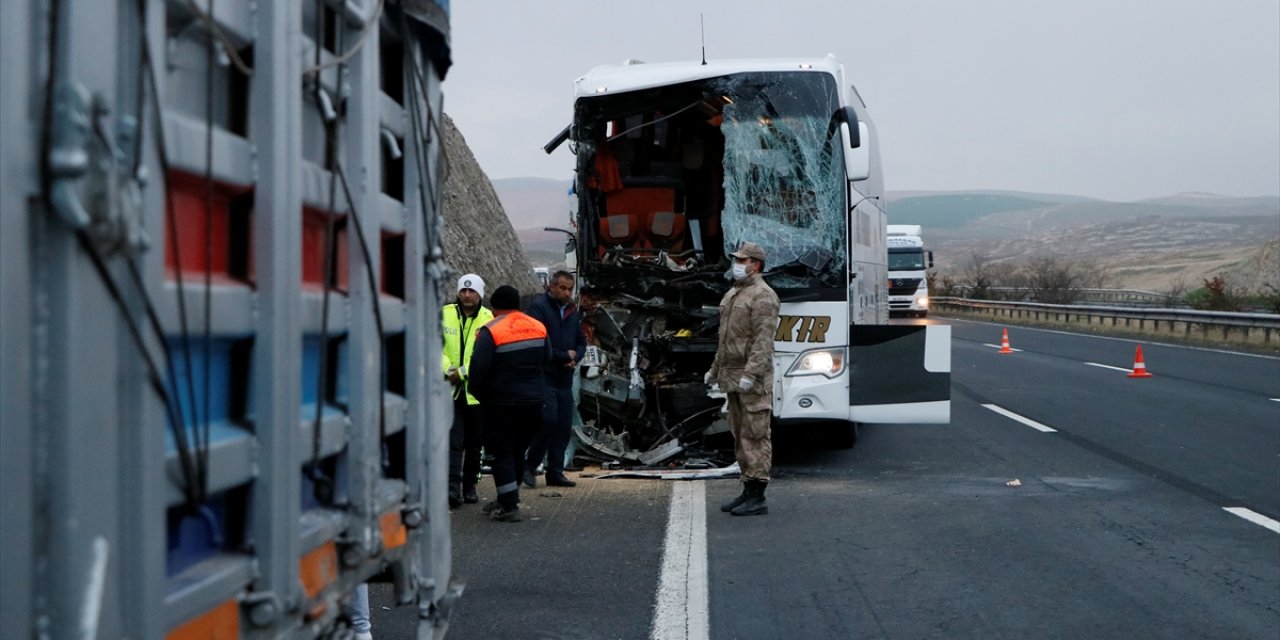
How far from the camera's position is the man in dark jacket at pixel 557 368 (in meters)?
10.4

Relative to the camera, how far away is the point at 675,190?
12.1 metres

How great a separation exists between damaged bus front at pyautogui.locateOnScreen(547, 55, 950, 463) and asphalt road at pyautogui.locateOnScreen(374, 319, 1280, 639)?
857 millimetres

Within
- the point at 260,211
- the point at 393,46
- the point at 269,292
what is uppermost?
the point at 393,46

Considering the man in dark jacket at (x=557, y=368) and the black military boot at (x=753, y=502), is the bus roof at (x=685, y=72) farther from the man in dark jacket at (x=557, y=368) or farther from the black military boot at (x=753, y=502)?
the black military boot at (x=753, y=502)

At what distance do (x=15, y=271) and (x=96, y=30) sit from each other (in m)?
0.41

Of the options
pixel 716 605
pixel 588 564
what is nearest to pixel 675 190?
pixel 588 564

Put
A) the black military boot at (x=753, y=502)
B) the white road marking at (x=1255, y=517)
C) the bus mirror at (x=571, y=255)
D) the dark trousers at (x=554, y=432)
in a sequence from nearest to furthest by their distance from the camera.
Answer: the white road marking at (x=1255, y=517) < the black military boot at (x=753, y=502) < the dark trousers at (x=554, y=432) < the bus mirror at (x=571, y=255)

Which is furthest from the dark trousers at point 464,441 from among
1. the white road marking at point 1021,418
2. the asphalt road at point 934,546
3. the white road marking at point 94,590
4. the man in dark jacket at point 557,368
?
the white road marking at point 94,590

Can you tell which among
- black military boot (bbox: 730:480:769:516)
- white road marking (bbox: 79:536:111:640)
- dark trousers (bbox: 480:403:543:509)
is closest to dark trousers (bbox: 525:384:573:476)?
dark trousers (bbox: 480:403:543:509)

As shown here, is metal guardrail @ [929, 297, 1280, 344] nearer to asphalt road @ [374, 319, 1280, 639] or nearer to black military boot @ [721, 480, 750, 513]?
asphalt road @ [374, 319, 1280, 639]

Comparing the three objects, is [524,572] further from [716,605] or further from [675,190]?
[675,190]

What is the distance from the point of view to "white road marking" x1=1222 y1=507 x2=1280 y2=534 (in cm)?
854

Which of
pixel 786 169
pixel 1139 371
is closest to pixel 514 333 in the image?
pixel 786 169

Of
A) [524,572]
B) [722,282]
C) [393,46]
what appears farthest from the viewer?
[722,282]
